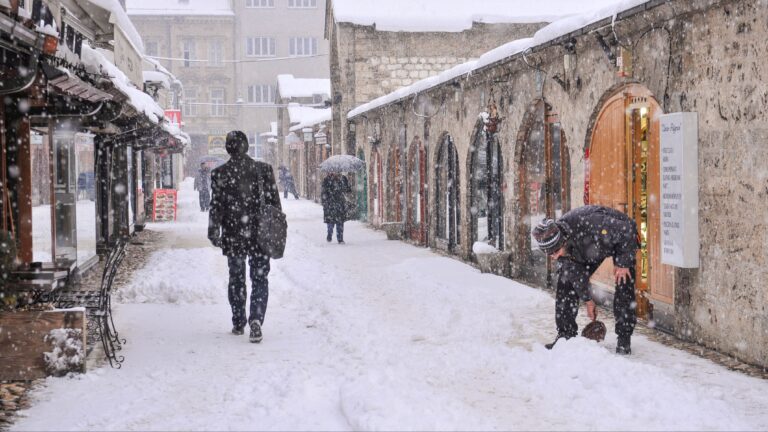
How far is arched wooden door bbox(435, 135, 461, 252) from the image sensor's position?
54.3ft

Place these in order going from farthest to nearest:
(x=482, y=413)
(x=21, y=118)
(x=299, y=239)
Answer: (x=299, y=239) < (x=21, y=118) < (x=482, y=413)

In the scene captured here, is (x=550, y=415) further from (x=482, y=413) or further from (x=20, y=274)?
(x=20, y=274)

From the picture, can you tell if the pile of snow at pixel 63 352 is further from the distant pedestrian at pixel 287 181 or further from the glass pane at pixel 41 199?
the distant pedestrian at pixel 287 181

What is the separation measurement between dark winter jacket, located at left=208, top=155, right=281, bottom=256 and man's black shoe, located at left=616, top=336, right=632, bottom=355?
316 cm

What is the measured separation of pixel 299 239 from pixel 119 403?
13.3 meters

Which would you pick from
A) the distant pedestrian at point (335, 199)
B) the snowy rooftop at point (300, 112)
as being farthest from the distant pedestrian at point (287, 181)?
the distant pedestrian at point (335, 199)

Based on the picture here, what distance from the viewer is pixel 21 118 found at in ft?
32.7

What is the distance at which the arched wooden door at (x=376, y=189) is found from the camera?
23531 millimetres

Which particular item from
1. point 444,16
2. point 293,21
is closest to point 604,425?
point 444,16

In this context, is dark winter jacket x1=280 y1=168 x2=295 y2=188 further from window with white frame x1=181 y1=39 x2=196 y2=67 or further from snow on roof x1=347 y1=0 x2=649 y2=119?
window with white frame x1=181 y1=39 x2=196 y2=67

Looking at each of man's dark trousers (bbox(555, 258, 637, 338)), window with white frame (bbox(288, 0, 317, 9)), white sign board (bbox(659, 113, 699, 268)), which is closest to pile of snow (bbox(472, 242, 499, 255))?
white sign board (bbox(659, 113, 699, 268))

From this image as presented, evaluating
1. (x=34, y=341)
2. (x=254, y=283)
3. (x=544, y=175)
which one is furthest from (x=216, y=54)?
(x=34, y=341)

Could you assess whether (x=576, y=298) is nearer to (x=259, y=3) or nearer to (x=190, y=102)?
(x=190, y=102)

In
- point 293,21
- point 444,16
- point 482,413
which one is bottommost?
point 482,413
